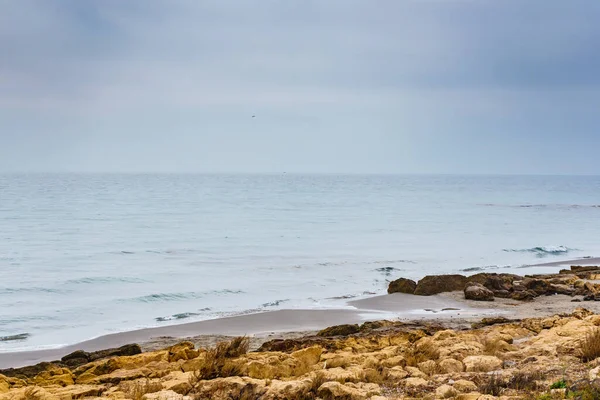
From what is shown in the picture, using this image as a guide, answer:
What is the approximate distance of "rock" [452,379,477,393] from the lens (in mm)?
8603

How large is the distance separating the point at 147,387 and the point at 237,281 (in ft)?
62.2

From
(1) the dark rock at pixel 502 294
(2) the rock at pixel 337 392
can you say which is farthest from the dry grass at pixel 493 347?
(1) the dark rock at pixel 502 294

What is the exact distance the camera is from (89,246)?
1542 inches

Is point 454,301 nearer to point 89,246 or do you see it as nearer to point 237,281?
point 237,281

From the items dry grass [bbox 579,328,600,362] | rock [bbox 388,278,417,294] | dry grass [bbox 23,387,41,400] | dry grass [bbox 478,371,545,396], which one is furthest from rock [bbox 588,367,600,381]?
rock [bbox 388,278,417,294]

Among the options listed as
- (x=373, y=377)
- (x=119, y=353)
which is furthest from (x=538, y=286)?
(x=373, y=377)

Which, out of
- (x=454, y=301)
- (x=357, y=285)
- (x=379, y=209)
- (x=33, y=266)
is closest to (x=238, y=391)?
(x=454, y=301)

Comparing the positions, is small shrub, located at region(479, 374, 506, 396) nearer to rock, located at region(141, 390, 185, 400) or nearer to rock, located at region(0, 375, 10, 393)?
rock, located at region(141, 390, 185, 400)

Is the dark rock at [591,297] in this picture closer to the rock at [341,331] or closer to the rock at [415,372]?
the rock at [341,331]

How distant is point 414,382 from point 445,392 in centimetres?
94

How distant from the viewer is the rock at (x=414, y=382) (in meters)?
9.17

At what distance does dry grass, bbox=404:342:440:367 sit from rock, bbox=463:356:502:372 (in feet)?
2.76

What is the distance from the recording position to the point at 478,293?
21922 millimetres

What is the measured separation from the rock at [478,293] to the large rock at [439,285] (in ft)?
3.69
